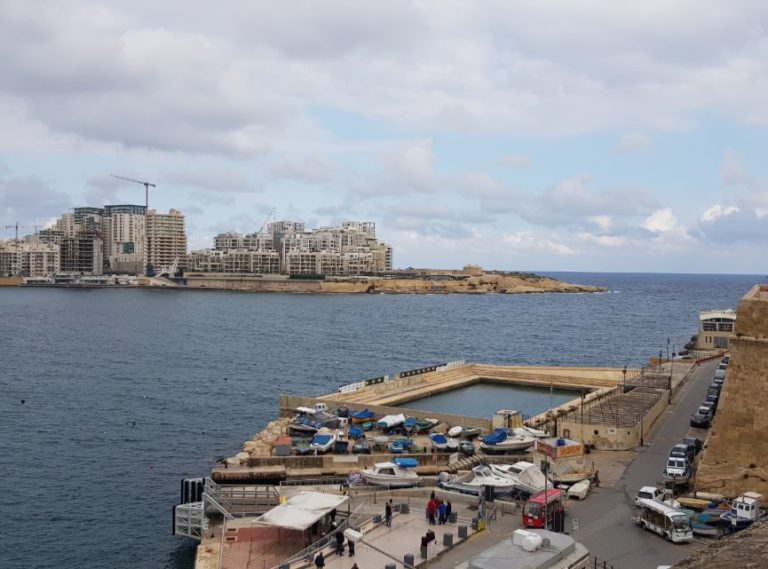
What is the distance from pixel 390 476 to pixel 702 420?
17025 millimetres

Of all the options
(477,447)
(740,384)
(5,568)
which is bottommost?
(5,568)

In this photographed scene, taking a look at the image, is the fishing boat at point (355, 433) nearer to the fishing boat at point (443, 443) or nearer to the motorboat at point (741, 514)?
the fishing boat at point (443, 443)

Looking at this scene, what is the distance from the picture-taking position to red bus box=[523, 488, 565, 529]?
21.7 metres

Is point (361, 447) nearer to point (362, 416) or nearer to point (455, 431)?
point (455, 431)

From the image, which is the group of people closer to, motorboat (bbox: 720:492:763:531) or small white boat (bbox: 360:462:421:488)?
small white boat (bbox: 360:462:421:488)

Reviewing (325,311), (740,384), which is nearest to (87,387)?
(740,384)

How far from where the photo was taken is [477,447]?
115 ft

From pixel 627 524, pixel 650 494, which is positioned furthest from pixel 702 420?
pixel 627 524

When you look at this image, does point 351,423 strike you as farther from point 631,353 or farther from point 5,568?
point 631,353

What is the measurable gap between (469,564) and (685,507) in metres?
11.2

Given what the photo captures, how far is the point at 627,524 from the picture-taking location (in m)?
22.6

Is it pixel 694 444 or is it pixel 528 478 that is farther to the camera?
pixel 694 444

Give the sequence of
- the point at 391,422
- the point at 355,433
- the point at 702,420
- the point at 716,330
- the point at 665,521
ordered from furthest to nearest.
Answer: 1. the point at 716,330
2. the point at 391,422
3. the point at 355,433
4. the point at 702,420
5. the point at 665,521

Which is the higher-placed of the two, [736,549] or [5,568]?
[736,549]
